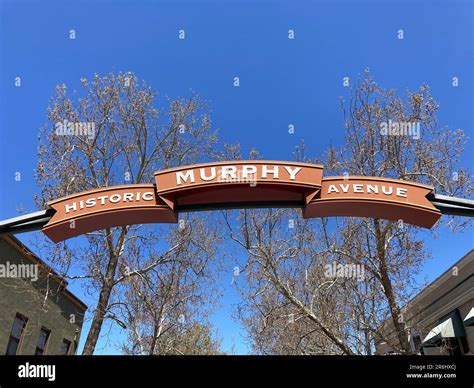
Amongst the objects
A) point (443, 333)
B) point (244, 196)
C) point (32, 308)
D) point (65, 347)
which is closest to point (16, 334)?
point (32, 308)

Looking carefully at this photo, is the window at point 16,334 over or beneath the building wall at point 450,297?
beneath

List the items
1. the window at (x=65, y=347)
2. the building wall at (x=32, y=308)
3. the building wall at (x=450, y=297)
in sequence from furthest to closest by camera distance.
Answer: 1. the window at (x=65, y=347)
2. the building wall at (x=450, y=297)
3. the building wall at (x=32, y=308)

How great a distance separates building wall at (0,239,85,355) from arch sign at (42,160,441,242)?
23.5 feet

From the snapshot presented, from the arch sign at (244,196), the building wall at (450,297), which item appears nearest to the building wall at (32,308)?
the arch sign at (244,196)

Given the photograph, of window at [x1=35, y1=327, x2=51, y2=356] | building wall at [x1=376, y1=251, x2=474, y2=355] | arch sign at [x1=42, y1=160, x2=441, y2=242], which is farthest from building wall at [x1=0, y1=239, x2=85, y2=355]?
building wall at [x1=376, y1=251, x2=474, y2=355]

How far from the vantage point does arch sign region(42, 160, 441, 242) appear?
717 cm

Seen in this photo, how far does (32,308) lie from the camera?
18.4 meters

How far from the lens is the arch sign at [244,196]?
7168 mm

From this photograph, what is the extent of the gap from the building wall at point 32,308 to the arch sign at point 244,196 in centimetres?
716

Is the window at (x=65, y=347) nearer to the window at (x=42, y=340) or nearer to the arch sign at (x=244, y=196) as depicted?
the window at (x=42, y=340)

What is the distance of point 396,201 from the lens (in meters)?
7.20

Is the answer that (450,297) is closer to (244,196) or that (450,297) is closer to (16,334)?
(244,196)

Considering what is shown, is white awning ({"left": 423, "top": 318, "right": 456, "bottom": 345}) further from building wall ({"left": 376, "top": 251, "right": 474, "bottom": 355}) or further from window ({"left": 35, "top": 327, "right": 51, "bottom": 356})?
window ({"left": 35, "top": 327, "right": 51, "bottom": 356})

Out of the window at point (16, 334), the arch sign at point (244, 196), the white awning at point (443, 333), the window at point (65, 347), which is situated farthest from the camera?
the window at point (65, 347)
